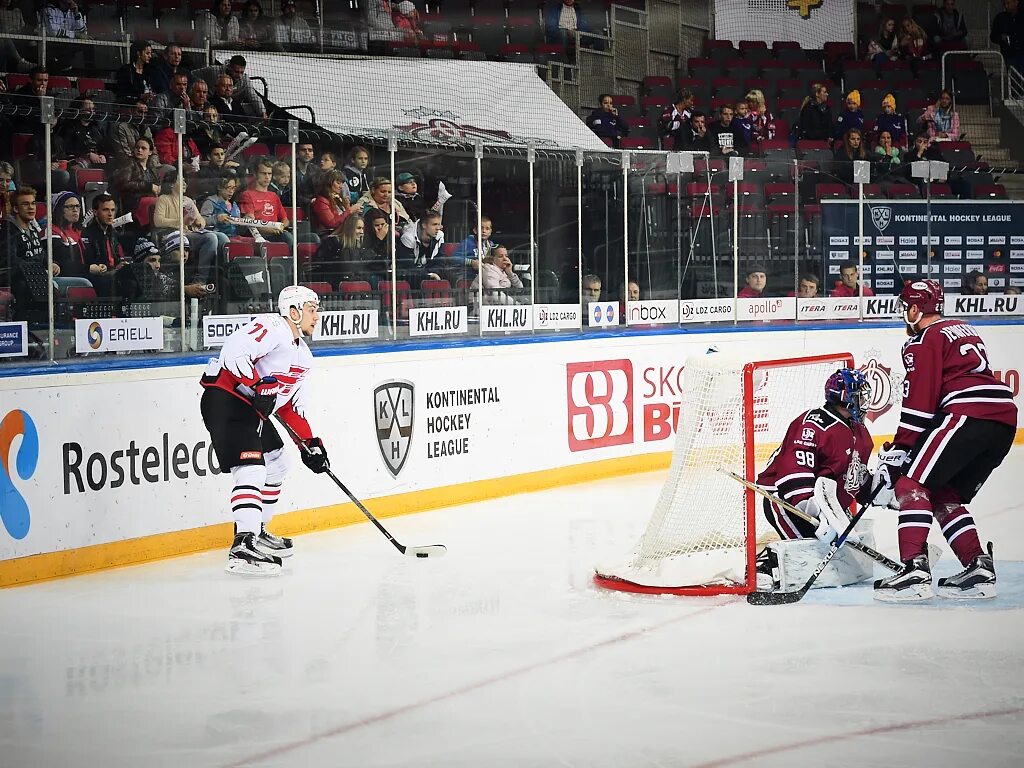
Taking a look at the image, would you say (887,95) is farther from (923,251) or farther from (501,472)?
(501,472)

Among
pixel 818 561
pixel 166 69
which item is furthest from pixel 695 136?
pixel 818 561

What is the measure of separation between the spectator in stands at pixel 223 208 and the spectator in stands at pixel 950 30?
34.7ft

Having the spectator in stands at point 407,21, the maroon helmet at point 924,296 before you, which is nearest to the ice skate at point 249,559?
the maroon helmet at point 924,296

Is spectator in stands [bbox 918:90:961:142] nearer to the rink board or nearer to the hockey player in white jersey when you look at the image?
the rink board

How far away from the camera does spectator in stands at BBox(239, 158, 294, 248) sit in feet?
23.6

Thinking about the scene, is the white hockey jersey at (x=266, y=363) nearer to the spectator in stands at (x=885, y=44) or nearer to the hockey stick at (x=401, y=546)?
the hockey stick at (x=401, y=546)

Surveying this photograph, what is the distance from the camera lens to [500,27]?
14070 millimetres

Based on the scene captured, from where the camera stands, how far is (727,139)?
40.3 feet

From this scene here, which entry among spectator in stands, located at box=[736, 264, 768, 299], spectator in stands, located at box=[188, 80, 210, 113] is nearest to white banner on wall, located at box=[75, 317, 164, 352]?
spectator in stands, located at box=[188, 80, 210, 113]

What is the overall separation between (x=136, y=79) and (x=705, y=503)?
5.60 meters

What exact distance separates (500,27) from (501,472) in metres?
6.93

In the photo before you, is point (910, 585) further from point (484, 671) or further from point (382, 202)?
point (382, 202)

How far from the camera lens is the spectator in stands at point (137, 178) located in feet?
21.4

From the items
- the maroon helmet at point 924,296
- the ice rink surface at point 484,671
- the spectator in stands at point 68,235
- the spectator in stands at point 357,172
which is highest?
the spectator in stands at point 357,172
